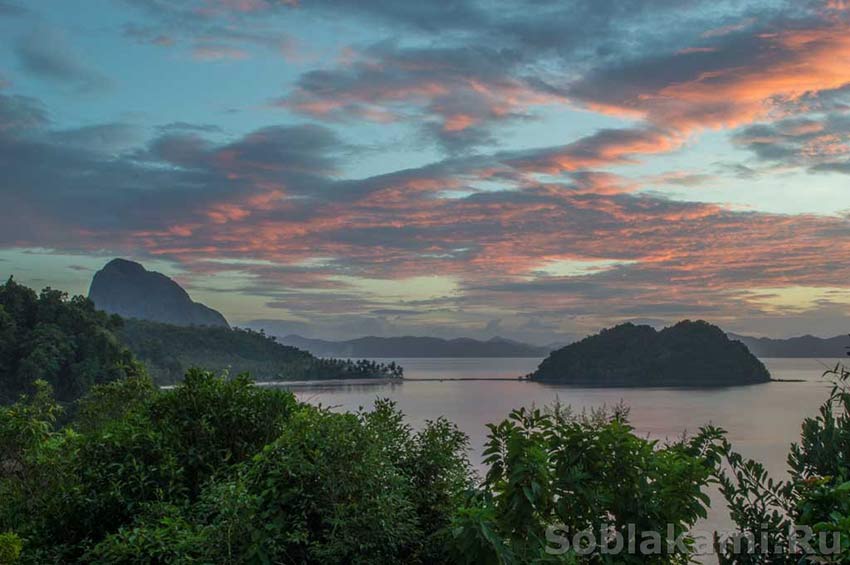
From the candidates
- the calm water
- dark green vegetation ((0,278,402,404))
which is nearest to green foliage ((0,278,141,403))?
dark green vegetation ((0,278,402,404))

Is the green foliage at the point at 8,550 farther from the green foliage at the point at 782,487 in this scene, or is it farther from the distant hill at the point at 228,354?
the distant hill at the point at 228,354

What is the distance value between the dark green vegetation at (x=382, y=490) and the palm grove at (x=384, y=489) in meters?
0.01

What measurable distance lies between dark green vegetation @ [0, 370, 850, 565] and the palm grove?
0.01m

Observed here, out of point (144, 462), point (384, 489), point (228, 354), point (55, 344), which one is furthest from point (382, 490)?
point (228, 354)

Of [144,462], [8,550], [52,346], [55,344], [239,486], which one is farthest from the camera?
[55,344]

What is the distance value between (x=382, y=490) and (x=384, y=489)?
0.02m

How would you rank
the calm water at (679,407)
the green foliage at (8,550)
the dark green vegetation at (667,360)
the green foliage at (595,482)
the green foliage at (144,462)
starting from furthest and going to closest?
1. the dark green vegetation at (667,360)
2. the calm water at (679,407)
3. the green foliage at (144,462)
4. the green foliage at (8,550)
5. the green foliage at (595,482)

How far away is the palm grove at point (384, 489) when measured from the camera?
3736mm

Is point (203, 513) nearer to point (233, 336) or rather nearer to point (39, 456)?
point (39, 456)

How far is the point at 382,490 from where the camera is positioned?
429 centimetres

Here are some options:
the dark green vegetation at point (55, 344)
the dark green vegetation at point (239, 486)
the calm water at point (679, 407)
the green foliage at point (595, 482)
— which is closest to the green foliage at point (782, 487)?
the green foliage at point (595, 482)

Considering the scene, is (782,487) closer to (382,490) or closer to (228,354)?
(382,490)

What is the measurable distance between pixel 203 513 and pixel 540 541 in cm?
210

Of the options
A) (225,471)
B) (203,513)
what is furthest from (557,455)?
(225,471)
